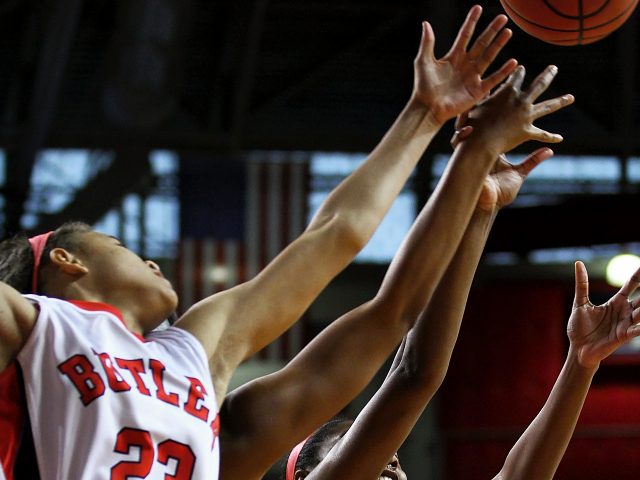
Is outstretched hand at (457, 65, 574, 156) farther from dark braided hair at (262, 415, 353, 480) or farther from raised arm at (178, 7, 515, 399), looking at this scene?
dark braided hair at (262, 415, 353, 480)

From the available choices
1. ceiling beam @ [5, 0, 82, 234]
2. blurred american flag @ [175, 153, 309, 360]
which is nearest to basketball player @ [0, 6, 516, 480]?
ceiling beam @ [5, 0, 82, 234]

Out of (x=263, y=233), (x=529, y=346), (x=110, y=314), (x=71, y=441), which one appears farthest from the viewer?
(x=529, y=346)

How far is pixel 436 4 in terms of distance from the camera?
823 cm

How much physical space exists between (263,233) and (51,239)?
23.4 ft

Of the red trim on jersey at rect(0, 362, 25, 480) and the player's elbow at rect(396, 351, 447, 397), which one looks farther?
the player's elbow at rect(396, 351, 447, 397)

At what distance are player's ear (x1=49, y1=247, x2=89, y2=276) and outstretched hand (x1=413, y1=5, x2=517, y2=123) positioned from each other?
606 mm

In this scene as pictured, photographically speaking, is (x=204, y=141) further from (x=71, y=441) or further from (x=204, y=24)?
(x=71, y=441)

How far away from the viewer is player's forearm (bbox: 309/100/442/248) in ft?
5.71

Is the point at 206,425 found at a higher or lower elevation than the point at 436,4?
lower

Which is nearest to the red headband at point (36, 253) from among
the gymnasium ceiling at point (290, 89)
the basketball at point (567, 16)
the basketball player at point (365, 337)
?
the basketball player at point (365, 337)

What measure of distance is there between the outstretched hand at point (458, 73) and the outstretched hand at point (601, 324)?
0.79 metres

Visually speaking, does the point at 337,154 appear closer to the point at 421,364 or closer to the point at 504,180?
the point at 504,180

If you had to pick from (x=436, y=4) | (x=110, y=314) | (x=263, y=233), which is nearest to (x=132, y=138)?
(x=263, y=233)

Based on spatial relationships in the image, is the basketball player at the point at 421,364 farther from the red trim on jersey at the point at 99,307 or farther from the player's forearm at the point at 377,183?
the red trim on jersey at the point at 99,307
